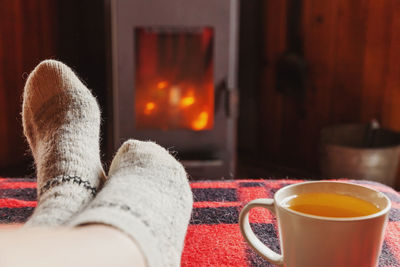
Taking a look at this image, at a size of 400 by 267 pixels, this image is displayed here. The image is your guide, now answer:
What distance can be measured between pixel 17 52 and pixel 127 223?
1.78 meters

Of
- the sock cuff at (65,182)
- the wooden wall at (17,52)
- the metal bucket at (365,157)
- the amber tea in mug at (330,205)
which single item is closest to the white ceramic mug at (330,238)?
the amber tea in mug at (330,205)

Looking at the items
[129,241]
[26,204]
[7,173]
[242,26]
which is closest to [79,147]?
[26,204]

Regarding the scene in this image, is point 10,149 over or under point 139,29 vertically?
under

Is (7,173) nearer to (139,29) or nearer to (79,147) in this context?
(139,29)

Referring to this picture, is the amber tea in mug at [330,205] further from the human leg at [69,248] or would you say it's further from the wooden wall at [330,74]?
the wooden wall at [330,74]

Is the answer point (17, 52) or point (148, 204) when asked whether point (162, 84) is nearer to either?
point (17, 52)

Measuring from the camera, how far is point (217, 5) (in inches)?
66.5

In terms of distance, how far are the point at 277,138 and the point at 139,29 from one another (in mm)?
834

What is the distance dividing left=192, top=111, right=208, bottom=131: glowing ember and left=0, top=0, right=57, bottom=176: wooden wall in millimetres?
683

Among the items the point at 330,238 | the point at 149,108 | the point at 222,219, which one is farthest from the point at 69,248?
the point at 149,108

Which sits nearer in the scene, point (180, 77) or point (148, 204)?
point (148, 204)

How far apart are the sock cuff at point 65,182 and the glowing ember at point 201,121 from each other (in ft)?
3.81

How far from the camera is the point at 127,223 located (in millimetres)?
423

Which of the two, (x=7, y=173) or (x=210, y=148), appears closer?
(x=210, y=148)
